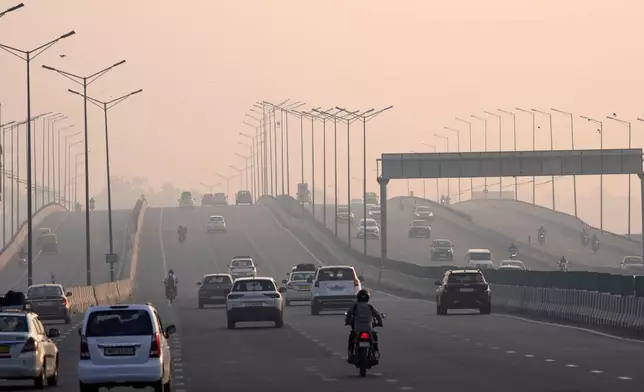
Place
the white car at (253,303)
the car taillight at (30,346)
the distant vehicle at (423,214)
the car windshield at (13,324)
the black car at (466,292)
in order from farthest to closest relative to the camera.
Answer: the distant vehicle at (423,214) → the black car at (466,292) → the white car at (253,303) → the car windshield at (13,324) → the car taillight at (30,346)

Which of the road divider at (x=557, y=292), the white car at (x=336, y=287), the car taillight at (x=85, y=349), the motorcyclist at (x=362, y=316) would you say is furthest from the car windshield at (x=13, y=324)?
the white car at (x=336, y=287)

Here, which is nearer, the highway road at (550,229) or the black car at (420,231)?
the highway road at (550,229)

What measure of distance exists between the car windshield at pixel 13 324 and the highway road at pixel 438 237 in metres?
87.0

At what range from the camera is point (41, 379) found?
93.1 ft

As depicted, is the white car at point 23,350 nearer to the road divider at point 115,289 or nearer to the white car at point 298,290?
the road divider at point 115,289

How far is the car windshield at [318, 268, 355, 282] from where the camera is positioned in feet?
192

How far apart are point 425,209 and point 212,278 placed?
9196 centimetres

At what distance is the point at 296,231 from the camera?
13975 cm

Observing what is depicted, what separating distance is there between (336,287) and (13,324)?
99.1 feet

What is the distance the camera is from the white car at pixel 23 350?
28031 millimetres

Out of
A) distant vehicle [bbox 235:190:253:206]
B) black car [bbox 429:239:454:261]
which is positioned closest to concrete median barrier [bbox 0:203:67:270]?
distant vehicle [bbox 235:190:253:206]

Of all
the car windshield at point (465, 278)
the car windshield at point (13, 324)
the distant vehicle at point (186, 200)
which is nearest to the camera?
the car windshield at point (13, 324)

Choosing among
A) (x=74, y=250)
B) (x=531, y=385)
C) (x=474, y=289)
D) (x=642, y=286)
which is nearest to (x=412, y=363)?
(x=531, y=385)

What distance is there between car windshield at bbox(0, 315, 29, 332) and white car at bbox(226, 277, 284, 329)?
20669mm
